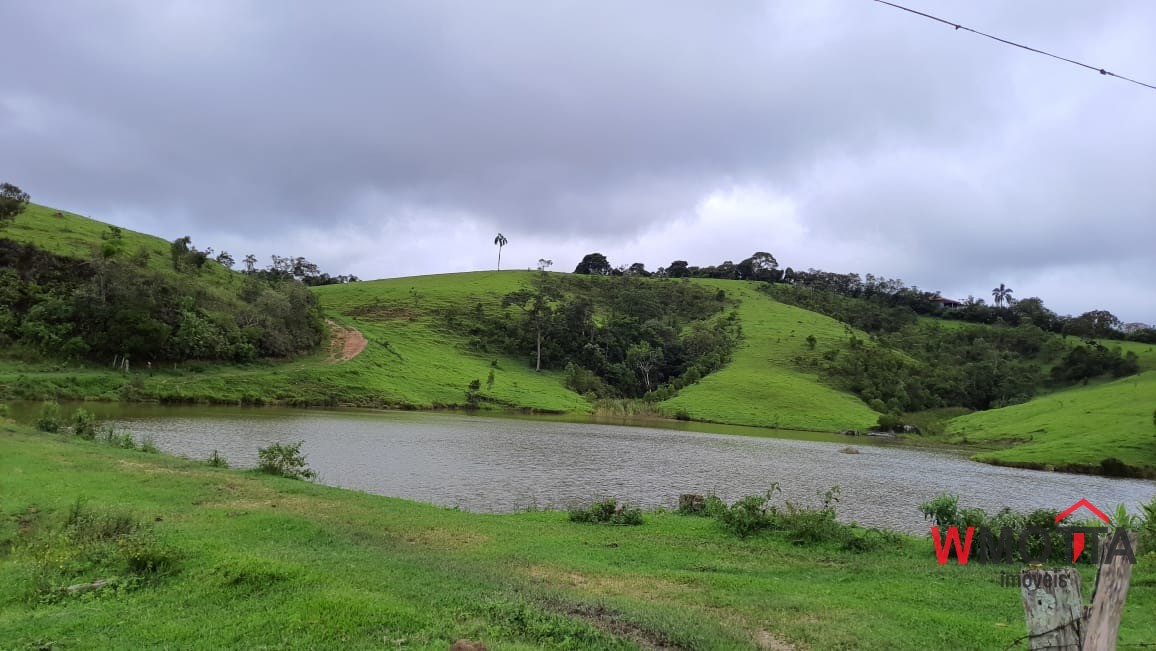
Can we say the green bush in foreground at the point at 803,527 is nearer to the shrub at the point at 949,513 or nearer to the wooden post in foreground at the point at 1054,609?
the shrub at the point at 949,513

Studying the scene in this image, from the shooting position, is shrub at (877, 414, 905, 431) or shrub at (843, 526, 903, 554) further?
shrub at (877, 414, 905, 431)

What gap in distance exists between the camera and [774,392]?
312ft

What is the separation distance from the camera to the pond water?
2689 centimetres

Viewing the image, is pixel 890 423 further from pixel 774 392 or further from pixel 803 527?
pixel 803 527

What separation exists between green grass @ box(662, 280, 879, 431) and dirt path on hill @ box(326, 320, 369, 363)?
143 ft

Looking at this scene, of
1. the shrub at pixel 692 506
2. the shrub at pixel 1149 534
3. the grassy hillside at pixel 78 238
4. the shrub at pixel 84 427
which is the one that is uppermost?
the grassy hillside at pixel 78 238

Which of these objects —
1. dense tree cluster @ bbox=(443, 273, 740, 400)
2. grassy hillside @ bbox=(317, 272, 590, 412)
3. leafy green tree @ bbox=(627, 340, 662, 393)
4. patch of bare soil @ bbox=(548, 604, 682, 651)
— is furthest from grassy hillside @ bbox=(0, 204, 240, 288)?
patch of bare soil @ bbox=(548, 604, 682, 651)

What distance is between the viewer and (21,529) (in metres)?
14.1

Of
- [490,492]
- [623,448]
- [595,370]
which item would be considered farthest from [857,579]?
[595,370]

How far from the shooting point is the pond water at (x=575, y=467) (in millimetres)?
26892

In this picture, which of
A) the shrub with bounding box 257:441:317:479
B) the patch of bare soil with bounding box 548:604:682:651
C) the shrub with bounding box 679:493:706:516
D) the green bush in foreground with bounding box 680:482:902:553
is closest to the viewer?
the patch of bare soil with bounding box 548:604:682:651

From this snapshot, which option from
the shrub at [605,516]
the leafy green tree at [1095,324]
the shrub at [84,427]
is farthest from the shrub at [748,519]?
the leafy green tree at [1095,324]

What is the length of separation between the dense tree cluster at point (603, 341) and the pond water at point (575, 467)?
5247 cm

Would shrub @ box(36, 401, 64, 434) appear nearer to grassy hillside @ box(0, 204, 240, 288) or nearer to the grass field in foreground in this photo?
the grass field in foreground
